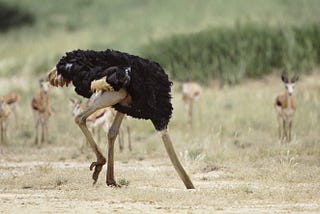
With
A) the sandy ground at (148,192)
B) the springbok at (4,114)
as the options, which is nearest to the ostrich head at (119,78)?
the sandy ground at (148,192)

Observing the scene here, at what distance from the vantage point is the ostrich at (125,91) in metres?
13.2

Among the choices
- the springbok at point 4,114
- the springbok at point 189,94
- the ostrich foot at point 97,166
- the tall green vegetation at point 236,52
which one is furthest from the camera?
the tall green vegetation at point 236,52

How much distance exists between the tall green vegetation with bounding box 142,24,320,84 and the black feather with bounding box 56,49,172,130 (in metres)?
20.7

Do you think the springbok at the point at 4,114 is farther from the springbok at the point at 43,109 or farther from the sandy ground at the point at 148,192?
the sandy ground at the point at 148,192

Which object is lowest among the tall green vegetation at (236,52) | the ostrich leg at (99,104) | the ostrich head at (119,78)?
the ostrich leg at (99,104)

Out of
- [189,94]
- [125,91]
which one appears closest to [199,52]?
[189,94]

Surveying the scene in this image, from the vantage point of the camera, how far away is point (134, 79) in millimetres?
13242

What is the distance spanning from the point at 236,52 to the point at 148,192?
24.5m

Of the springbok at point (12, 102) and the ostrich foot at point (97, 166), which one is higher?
the springbok at point (12, 102)

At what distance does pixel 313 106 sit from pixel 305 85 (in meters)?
5.78

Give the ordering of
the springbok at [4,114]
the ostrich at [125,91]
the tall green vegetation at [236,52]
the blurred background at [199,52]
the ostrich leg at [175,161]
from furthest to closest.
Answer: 1. the tall green vegetation at [236,52]
2. the blurred background at [199,52]
3. the springbok at [4,114]
4. the ostrich at [125,91]
5. the ostrich leg at [175,161]

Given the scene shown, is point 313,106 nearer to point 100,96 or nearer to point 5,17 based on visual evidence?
point 100,96

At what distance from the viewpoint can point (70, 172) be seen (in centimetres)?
1583

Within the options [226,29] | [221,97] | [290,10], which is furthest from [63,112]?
[290,10]
